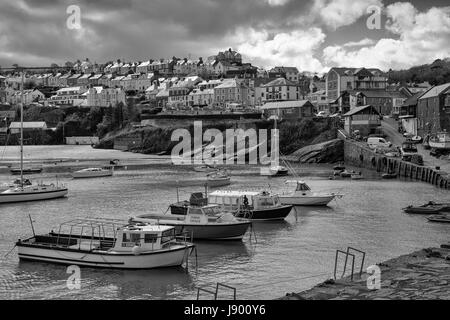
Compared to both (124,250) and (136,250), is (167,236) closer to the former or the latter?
(136,250)

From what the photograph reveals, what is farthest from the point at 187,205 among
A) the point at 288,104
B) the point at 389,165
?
the point at 288,104

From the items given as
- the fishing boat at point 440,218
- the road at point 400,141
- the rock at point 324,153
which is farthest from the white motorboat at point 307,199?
the rock at point 324,153

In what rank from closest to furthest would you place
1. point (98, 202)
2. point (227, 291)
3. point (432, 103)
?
1. point (227, 291)
2. point (98, 202)
3. point (432, 103)

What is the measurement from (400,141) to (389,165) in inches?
872

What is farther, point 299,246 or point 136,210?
point 136,210

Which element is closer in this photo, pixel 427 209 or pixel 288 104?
pixel 427 209

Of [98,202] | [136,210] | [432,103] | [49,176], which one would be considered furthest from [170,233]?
[432,103]

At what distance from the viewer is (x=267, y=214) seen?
4572cm

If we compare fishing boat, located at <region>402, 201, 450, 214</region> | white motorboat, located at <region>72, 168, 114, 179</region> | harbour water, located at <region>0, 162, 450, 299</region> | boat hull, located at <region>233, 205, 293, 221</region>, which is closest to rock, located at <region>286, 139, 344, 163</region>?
harbour water, located at <region>0, 162, 450, 299</region>

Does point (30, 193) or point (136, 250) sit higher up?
point (30, 193)

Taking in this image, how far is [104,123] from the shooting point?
19175 cm

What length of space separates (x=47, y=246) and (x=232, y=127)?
111114mm

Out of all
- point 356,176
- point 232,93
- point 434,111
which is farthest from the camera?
point 232,93
